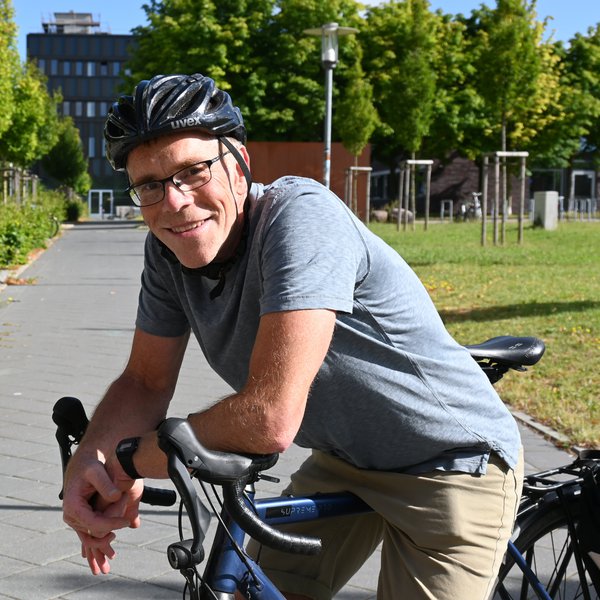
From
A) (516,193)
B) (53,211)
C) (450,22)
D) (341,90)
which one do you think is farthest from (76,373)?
(516,193)

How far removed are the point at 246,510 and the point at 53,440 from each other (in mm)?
4715

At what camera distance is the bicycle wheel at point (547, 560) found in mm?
2533

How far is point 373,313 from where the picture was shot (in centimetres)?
201

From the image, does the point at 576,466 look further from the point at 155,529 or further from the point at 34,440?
the point at 34,440

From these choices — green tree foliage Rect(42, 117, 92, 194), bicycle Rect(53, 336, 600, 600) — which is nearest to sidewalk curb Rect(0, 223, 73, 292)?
bicycle Rect(53, 336, 600, 600)

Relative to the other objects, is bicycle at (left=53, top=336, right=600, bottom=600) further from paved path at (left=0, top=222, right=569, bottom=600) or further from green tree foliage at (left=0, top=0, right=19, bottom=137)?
green tree foliage at (left=0, top=0, right=19, bottom=137)

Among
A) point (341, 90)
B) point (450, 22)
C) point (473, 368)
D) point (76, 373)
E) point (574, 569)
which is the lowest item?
point (76, 373)

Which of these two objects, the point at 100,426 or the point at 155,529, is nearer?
the point at 100,426

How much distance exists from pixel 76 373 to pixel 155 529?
14.0 ft

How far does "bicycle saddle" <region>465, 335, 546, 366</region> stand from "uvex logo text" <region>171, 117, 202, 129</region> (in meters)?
0.89

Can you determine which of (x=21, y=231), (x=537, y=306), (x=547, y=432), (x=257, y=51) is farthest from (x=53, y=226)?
(x=547, y=432)

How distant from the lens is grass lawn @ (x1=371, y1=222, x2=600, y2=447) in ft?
23.6

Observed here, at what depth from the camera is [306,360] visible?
1.84 m

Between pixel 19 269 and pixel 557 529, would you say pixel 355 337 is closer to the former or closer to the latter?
pixel 557 529
